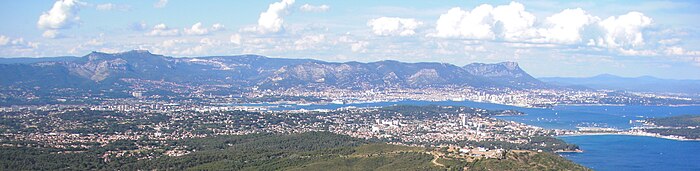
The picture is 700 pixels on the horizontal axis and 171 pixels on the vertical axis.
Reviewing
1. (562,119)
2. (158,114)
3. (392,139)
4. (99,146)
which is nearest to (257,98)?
(158,114)

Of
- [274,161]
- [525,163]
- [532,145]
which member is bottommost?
[532,145]

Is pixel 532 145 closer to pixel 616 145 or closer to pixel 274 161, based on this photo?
pixel 616 145

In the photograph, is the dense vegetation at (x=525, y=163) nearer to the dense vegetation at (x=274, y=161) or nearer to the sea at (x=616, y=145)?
the dense vegetation at (x=274, y=161)

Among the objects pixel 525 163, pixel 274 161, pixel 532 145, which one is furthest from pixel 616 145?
pixel 274 161

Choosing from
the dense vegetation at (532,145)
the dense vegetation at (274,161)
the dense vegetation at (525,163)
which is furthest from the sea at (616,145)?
the dense vegetation at (274,161)

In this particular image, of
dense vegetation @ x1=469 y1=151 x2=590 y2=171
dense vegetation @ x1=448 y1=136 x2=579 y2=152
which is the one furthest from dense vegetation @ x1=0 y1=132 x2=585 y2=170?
dense vegetation @ x1=448 y1=136 x2=579 y2=152

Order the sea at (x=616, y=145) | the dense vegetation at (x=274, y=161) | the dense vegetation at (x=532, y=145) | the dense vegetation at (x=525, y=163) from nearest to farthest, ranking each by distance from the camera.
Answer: the dense vegetation at (x=525, y=163), the dense vegetation at (x=274, y=161), the sea at (x=616, y=145), the dense vegetation at (x=532, y=145)

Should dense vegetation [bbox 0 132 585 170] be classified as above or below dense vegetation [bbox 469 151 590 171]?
below

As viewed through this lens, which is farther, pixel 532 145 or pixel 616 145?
pixel 616 145

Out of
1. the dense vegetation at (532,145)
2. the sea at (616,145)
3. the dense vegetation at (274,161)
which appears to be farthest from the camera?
the dense vegetation at (532,145)

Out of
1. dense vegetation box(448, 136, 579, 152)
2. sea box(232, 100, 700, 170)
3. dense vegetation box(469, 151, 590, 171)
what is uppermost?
dense vegetation box(469, 151, 590, 171)

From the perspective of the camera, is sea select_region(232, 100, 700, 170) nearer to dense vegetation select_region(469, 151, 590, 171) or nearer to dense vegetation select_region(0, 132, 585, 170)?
dense vegetation select_region(469, 151, 590, 171)
